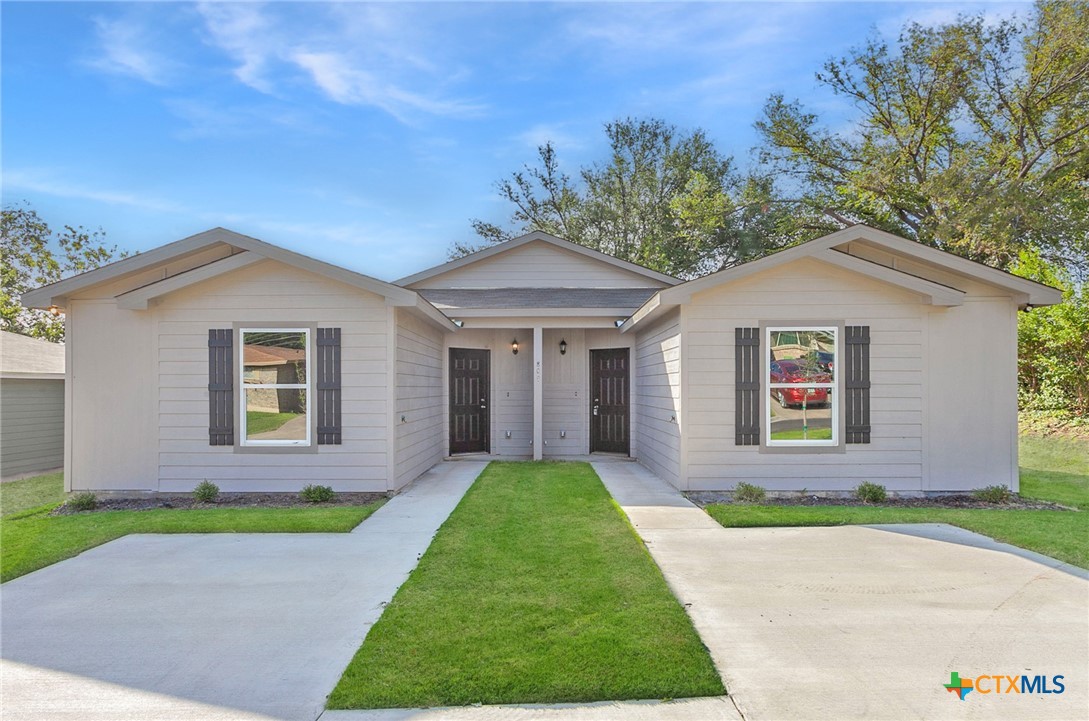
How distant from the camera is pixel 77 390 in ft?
26.8

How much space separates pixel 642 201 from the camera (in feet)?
85.3

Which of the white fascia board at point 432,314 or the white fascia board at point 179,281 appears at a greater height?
the white fascia board at point 179,281

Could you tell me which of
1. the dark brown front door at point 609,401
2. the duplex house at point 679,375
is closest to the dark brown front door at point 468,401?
the dark brown front door at point 609,401

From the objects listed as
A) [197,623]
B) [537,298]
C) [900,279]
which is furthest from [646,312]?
[197,623]

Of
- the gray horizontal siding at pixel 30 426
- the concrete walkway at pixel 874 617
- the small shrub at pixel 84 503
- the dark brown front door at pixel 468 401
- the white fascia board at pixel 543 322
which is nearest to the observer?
the concrete walkway at pixel 874 617

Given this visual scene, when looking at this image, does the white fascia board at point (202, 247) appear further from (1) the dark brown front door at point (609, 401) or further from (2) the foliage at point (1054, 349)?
(2) the foliage at point (1054, 349)

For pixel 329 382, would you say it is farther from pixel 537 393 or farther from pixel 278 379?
pixel 537 393

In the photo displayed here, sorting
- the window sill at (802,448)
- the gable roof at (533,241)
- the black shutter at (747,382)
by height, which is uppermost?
the gable roof at (533,241)

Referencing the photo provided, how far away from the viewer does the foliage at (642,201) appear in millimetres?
23391

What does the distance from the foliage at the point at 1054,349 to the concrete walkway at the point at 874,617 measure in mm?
9732

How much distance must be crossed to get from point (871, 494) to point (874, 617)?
14.4 feet

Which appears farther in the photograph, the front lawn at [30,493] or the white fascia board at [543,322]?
the white fascia board at [543,322]

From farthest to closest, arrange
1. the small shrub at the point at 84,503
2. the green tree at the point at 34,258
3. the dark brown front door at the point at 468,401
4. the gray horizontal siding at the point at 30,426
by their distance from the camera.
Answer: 1. the green tree at the point at 34,258
2. the dark brown front door at the point at 468,401
3. the gray horizontal siding at the point at 30,426
4. the small shrub at the point at 84,503

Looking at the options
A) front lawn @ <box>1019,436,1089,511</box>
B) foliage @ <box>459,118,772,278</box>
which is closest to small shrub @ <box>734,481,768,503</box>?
front lawn @ <box>1019,436,1089,511</box>
